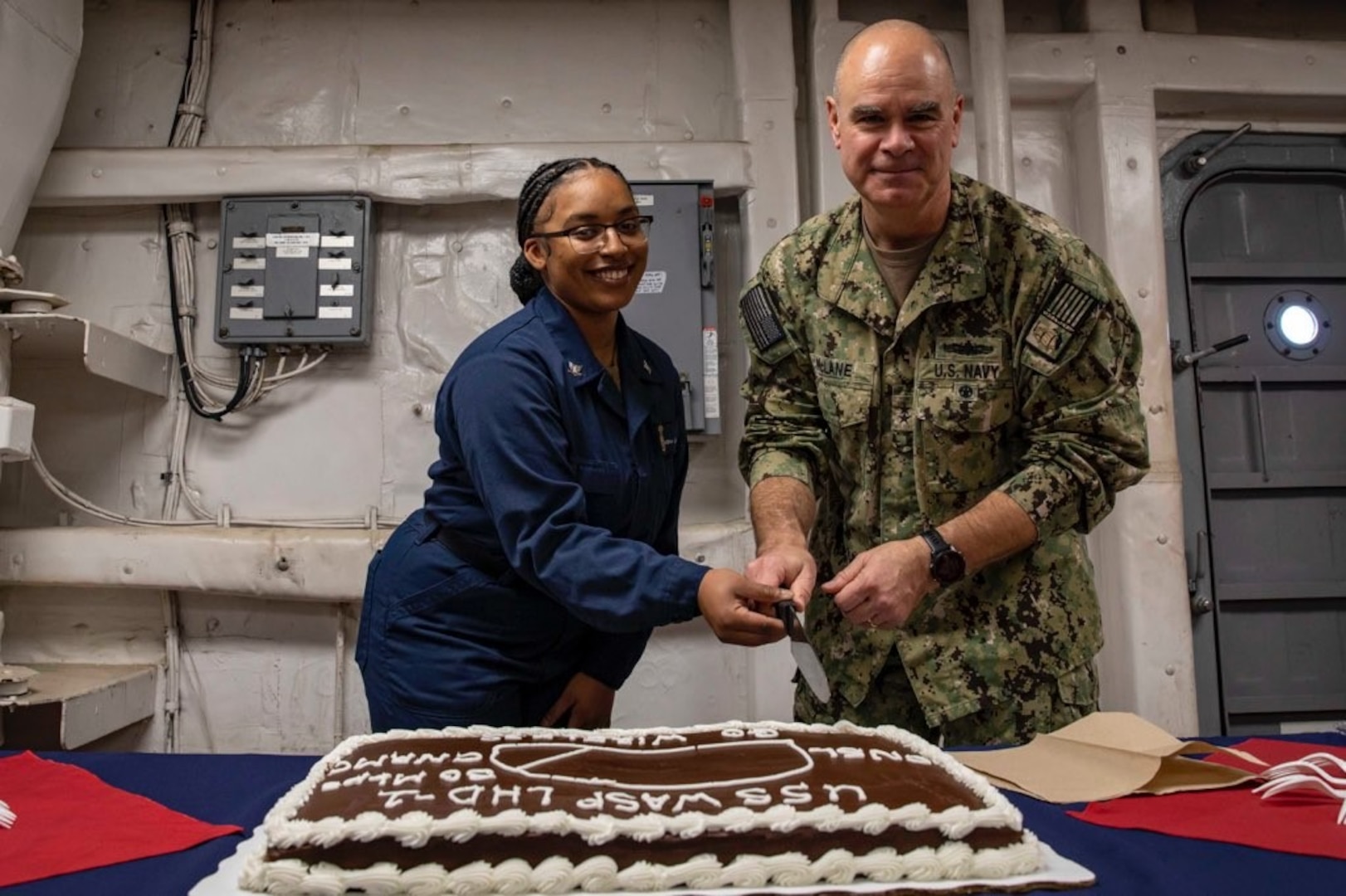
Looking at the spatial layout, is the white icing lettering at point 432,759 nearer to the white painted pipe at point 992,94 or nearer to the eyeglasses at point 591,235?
the eyeglasses at point 591,235

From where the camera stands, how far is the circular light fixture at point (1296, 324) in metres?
3.15

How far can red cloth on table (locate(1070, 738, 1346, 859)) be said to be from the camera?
98 cm

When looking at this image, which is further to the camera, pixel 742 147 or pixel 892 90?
pixel 742 147

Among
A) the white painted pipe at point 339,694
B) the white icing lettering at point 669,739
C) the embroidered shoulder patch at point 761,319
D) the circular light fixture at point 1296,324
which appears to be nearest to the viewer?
the white icing lettering at point 669,739

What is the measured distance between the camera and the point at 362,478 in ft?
9.65

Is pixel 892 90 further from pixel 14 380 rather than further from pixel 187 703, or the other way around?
pixel 14 380

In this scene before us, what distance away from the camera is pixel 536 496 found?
4.63 feet

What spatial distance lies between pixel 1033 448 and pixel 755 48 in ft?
6.49

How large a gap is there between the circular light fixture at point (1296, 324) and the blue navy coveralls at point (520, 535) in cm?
265

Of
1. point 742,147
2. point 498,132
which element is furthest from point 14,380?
point 742,147

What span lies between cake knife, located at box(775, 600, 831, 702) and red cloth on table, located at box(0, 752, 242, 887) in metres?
0.79

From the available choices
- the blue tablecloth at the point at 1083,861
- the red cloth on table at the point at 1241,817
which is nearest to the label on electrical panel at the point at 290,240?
the blue tablecloth at the point at 1083,861

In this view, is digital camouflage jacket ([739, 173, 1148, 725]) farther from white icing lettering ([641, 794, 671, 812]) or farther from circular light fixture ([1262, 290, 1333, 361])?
circular light fixture ([1262, 290, 1333, 361])

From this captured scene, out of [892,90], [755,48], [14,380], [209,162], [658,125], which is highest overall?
[755,48]
